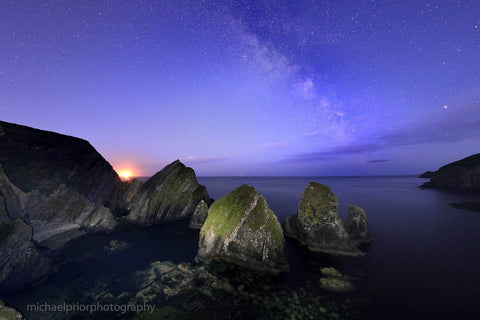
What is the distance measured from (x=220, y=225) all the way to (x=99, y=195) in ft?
92.4

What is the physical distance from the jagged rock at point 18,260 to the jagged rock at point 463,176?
344ft

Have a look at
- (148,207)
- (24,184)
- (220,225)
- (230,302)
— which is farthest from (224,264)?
(24,184)

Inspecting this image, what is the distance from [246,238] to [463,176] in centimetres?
9338

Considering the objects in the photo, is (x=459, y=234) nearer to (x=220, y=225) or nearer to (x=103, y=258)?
(x=220, y=225)

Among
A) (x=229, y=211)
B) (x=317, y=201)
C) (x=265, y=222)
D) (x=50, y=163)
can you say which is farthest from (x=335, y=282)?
(x=50, y=163)

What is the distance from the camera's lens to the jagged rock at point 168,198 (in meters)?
30.0

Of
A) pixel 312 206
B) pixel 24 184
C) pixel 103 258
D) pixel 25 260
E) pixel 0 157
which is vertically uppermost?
pixel 0 157

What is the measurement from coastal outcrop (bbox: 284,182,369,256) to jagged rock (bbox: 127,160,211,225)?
20.5 meters

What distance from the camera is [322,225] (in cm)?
1950

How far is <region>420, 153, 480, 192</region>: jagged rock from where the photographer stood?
196 ft

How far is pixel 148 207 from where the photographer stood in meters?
30.0

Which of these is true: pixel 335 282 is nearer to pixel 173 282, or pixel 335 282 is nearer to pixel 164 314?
pixel 164 314

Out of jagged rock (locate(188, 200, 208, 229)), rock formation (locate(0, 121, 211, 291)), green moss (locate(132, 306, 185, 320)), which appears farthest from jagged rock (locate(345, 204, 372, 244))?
rock formation (locate(0, 121, 211, 291))

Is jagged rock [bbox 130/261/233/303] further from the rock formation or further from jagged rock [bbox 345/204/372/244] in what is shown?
jagged rock [bbox 345/204/372/244]
